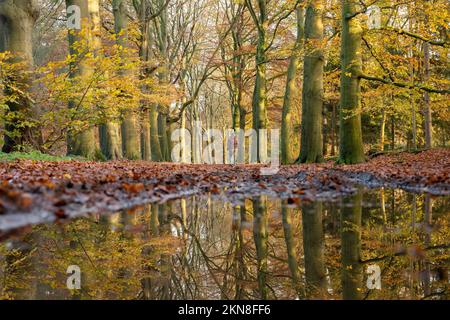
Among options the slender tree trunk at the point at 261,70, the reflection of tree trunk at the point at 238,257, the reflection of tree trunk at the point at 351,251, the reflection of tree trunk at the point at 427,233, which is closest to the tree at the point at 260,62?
the slender tree trunk at the point at 261,70

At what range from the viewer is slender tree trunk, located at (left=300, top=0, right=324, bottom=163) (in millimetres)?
13562

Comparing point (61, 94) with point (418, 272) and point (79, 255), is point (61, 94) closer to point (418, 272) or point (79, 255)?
point (79, 255)

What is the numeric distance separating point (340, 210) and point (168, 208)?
1548 millimetres

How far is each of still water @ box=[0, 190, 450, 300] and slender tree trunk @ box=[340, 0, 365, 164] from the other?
8.17 metres

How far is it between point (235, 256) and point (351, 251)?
0.64 metres

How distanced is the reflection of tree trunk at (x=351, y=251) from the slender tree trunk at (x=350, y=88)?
8.00 meters

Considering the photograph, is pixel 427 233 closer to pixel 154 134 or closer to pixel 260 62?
pixel 260 62

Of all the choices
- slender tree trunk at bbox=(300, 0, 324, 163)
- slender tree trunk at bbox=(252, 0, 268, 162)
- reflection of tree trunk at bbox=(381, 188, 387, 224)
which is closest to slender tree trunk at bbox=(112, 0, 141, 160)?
slender tree trunk at bbox=(252, 0, 268, 162)

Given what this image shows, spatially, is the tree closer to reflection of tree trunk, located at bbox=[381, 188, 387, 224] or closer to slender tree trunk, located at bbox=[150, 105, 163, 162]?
slender tree trunk, located at bbox=[150, 105, 163, 162]

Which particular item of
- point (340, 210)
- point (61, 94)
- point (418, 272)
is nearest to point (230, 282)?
point (418, 272)

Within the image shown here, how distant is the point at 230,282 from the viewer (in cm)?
162

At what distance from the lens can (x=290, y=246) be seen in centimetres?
221

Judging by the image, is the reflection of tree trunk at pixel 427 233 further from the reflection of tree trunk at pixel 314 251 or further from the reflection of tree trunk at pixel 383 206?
the reflection of tree trunk at pixel 314 251

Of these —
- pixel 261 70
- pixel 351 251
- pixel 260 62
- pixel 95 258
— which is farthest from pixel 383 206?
pixel 261 70
